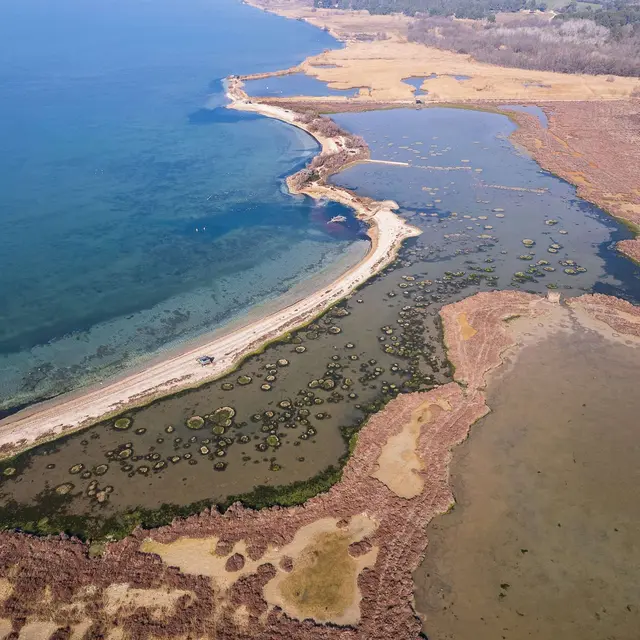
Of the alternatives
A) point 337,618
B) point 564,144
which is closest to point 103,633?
point 337,618

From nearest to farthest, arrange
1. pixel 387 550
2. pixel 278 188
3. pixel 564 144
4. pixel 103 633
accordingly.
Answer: pixel 103 633
pixel 387 550
pixel 278 188
pixel 564 144

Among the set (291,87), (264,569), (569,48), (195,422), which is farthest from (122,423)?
(569,48)

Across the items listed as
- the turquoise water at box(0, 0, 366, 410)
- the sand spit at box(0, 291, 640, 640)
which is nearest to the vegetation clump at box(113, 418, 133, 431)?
the turquoise water at box(0, 0, 366, 410)

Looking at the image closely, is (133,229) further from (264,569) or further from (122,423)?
(264,569)

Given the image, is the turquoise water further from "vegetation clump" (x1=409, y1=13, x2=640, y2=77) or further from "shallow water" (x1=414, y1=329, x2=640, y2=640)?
"vegetation clump" (x1=409, y1=13, x2=640, y2=77)

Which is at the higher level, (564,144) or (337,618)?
(564,144)

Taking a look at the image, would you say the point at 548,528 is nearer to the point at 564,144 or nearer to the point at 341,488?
the point at 341,488

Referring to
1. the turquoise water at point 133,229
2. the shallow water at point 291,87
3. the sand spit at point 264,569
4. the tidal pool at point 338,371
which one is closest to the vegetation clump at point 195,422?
the tidal pool at point 338,371
